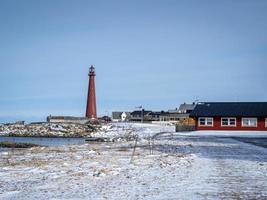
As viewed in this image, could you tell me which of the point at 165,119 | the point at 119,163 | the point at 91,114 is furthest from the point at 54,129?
the point at 119,163

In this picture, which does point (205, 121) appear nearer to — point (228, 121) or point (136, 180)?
point (228, 121)

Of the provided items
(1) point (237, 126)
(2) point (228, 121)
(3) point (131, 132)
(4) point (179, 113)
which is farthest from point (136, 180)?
(4) point (179, 113)

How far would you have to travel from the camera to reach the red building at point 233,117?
5644 cm

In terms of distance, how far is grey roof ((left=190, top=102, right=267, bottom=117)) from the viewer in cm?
5666

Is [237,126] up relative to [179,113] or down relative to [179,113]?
down

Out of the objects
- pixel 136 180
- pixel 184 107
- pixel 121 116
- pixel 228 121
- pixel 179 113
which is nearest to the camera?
pixel 136 180

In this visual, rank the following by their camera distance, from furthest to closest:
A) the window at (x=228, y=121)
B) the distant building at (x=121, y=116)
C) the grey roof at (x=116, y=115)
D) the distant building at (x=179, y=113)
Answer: the grey roof at (x=116, y=115)
the distant building at (x=121, y=116)
the distant building at (x=179, y=113)
the window at (x=228, y=121)

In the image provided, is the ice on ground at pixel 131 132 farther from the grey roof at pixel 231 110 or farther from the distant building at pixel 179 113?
the distant building at pixel 179 113

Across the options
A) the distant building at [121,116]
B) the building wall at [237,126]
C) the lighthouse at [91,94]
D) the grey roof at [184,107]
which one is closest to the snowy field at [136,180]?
the building wall at [237,126]

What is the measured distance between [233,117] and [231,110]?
1.49 metres

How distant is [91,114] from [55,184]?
8081cm

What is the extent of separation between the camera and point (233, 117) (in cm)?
5725

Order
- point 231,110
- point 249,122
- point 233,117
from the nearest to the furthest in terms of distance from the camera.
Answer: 1. point 249,122
2. point 233,117
3. point 231,110

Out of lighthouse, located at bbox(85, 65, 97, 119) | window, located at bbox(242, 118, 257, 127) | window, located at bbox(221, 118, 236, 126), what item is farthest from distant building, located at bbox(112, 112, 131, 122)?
window, located at bbox(242, 118, 257, 127)
